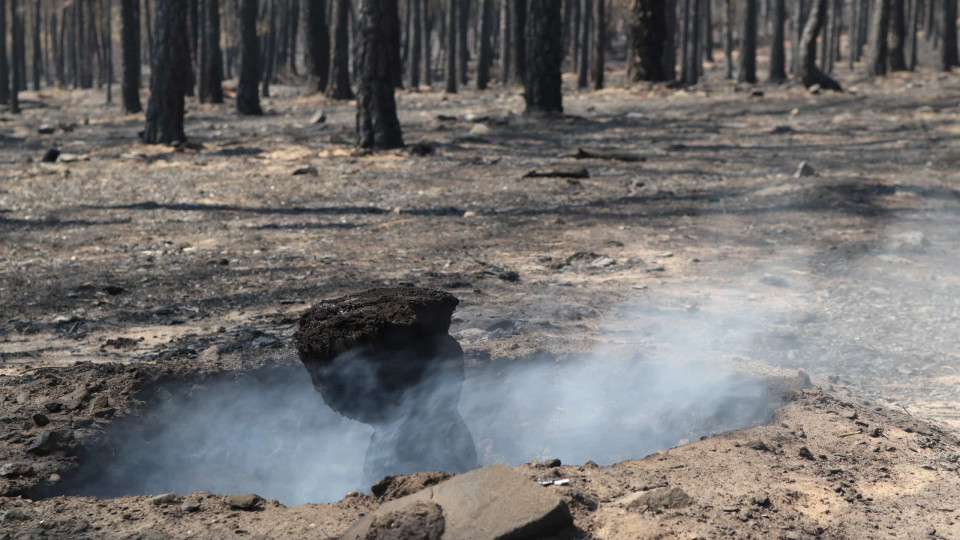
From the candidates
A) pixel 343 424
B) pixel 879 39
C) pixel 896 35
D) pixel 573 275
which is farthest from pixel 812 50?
pixel 343 424

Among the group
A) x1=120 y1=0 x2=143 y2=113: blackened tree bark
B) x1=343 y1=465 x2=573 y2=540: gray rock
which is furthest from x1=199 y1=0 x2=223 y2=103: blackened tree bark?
x1=343 y1=465 x2=573 y2=540: gray rock

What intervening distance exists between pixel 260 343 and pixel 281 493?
44.8 inches

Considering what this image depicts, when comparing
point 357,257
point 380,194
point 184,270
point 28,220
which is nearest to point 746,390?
point 357,257

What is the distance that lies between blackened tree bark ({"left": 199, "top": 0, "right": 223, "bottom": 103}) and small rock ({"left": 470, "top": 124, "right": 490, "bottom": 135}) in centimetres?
823

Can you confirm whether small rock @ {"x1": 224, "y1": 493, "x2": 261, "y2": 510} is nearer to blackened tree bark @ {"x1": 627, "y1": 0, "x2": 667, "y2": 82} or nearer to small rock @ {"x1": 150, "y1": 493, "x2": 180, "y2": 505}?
small rock @ {"x1": 150, "y1": 493, "x2": 180, "y2": 505}

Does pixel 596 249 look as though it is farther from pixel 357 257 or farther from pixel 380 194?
pixel 380 194

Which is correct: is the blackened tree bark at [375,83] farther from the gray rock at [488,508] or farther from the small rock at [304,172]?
the gray rock at [488,508]

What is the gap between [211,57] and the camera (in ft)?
65.2

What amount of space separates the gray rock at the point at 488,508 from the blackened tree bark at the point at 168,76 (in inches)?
444

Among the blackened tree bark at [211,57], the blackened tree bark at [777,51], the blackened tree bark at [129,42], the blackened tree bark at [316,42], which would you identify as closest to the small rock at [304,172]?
the blackened tree bark at [129,42]

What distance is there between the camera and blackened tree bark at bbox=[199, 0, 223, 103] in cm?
1942

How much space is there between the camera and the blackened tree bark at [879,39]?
65.2ft

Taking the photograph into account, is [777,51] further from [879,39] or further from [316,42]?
[316,42]

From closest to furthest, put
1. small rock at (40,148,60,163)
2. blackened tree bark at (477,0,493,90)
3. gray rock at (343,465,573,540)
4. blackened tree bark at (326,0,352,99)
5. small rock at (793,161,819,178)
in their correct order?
gray rock at (343,465,573,540) < small rock at (793,161,819,178) < small rock at (40,148,60,163) < blackened tree bark at (326,0,352,99) < blackened tree bark at (477,0,493,90)
